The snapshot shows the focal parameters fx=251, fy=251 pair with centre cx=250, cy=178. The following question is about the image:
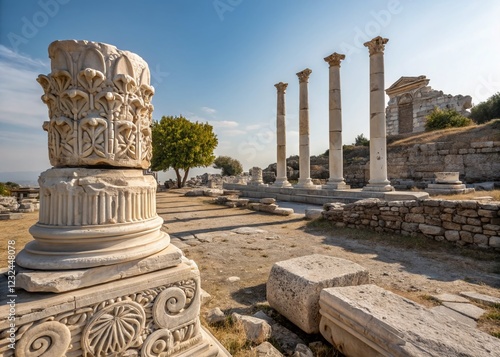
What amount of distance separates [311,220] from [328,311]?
6.24 m

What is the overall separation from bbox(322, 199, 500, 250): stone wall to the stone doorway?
24098 mm

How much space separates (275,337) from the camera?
102 inches

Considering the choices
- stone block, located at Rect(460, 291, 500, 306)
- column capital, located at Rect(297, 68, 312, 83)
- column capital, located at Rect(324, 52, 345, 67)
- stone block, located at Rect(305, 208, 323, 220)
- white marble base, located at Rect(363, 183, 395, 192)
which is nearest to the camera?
stone block, located at Rect(460, 291, 500, 306)

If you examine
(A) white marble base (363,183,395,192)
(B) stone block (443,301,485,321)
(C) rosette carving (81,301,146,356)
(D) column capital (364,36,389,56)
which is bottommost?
(B) stone block (443,301,485,321)

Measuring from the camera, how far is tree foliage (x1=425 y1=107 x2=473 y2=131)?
68.5ft

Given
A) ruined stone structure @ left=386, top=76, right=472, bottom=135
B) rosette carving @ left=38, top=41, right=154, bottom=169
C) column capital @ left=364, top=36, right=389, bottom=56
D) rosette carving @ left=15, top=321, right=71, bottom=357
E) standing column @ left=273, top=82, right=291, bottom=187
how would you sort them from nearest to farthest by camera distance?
rosette carving @ left=15, top=321, right=71, bottom=357 < rosette carving @ left=38, top=41, right=154, bottom=169 < column capital @ left=364, top=36, right=389, bottom=56 < standing column @ left=273, top=82, right=291, bottom=187 < ruined stone structure @ left=386, top=76, right=472, bottom=135

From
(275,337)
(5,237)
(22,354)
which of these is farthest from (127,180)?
(5,237)

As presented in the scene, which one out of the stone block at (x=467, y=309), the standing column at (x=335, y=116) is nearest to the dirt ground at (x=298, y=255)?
the stone block at (x=467, y=309)

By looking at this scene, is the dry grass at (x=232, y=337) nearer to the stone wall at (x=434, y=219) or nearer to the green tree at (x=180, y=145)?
the stone wall at (x=434, y=219)

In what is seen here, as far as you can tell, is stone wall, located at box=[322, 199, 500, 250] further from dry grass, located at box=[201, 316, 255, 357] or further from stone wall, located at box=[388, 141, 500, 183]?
stone wall, located at box=[388, 141, 500, 183]

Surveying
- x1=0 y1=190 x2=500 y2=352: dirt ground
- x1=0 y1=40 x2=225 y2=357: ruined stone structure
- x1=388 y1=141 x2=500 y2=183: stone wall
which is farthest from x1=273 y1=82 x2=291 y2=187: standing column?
x1=0 y1=40 x2=225 y2=357: ruined stone structure

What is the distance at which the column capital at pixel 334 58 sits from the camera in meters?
13.5

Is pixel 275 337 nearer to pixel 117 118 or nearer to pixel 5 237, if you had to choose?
pixel 117 118

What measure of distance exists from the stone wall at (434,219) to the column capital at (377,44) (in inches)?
324
